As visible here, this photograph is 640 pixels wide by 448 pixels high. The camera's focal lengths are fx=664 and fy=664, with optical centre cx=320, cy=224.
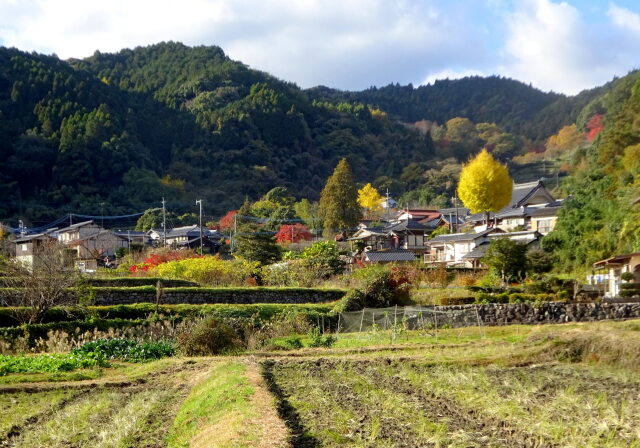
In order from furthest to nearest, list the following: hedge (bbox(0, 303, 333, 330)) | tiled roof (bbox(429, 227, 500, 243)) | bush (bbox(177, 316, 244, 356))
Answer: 1. tiled roof (bbox(429, 227, 500, 243))
2. hedge (bbox(0, 303, 333, 330))
3. bush (bbox(177, 316, 244, 356))

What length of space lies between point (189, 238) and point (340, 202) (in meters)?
14.2

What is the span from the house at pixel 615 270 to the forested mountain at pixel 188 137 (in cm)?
5526

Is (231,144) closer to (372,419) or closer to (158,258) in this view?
(158,258)

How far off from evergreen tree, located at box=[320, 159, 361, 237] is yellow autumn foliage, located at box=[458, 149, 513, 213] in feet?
32.1

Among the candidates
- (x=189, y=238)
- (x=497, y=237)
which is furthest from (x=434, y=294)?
(x=189, y=238)

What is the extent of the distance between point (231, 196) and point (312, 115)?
3380 cm

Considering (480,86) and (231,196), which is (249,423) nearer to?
(231,196)

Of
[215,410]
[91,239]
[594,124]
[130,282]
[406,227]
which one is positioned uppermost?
[594,124]

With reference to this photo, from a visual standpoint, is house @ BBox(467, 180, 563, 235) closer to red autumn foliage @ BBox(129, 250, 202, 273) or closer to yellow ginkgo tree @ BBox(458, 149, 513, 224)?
yellow ginkgo tree @ BBox(458, 149, 513, 224)

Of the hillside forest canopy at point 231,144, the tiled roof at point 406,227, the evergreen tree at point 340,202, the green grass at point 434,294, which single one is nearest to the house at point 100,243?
the hillside forest canopy at point 231,144

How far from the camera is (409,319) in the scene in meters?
23.2

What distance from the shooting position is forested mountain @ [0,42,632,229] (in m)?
76.6

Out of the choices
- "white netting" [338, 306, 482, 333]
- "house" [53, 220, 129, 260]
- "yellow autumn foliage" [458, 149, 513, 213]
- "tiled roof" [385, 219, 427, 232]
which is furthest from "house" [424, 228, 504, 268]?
"house" [53, 220, 129, 260]

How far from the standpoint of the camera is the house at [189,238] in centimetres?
5838
